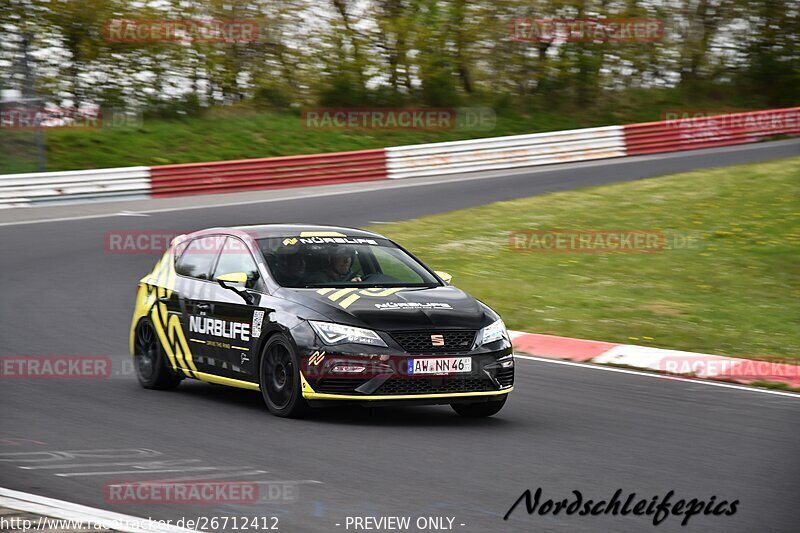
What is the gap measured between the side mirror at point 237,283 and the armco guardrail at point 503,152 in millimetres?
20558

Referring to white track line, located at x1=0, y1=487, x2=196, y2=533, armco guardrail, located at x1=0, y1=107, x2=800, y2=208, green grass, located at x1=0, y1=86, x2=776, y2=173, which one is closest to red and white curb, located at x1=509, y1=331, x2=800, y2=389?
white track line, located at x1=0, y1=487, x2=196, y2=533

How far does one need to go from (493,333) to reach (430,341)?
0.60 meters

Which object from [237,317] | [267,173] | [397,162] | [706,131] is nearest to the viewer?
[237,317]

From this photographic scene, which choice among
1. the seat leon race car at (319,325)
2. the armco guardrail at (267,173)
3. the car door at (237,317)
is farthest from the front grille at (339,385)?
the armco guardrail at (267,173)

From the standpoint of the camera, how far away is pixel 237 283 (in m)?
9.09

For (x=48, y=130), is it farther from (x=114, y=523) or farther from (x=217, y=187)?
(x=114, y=523)

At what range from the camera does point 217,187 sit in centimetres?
2741

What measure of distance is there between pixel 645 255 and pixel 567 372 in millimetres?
7420

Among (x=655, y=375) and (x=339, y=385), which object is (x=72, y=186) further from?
(x=339, y=385)

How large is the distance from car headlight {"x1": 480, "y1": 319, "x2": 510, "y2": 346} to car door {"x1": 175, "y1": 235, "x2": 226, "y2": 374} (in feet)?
6.95

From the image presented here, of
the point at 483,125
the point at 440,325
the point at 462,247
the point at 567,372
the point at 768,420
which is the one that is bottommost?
the point at 483,125

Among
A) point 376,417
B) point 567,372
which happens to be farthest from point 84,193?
point 376,417

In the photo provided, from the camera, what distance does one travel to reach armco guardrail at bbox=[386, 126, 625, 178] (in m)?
29.9

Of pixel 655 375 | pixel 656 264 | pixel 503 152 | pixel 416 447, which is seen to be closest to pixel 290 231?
pixel 416 447
